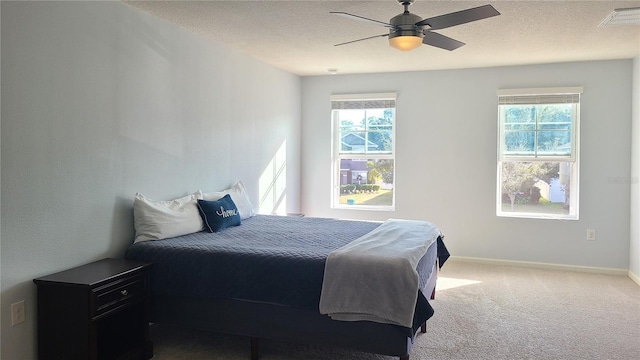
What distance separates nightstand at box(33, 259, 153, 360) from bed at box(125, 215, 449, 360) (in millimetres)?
185

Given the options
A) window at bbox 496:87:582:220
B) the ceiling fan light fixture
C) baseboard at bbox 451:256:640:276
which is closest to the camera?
the ceiling fan light fixture

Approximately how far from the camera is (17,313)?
2523 millimetres

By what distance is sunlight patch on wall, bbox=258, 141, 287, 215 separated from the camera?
5.34m

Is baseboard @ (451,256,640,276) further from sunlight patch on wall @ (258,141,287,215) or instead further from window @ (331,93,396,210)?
sunlight patch on wall @ (258,141,287,215)

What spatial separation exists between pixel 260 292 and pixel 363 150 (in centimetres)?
367

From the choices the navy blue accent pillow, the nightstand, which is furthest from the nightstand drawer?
the navy blue accent pillow

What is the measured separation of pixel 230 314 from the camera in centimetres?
293

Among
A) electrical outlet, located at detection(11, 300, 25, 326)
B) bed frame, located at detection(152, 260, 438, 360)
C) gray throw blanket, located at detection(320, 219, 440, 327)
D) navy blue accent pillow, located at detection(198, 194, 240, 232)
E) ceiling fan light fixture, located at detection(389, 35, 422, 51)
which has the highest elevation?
ceiling fan light fixture, located at detection(389, 35, 422, 51)

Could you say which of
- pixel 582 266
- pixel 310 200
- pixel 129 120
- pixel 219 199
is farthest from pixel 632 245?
pixel 129 120

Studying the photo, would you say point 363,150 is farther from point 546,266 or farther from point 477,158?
point 546,266

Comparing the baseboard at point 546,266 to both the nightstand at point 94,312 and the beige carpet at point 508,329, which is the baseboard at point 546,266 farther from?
the nightstand at point 94,312

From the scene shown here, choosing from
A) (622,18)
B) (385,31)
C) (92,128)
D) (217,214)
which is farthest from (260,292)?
(622,18)

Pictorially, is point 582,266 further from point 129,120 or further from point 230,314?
point 129,120

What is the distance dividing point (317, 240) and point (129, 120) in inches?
62.8
